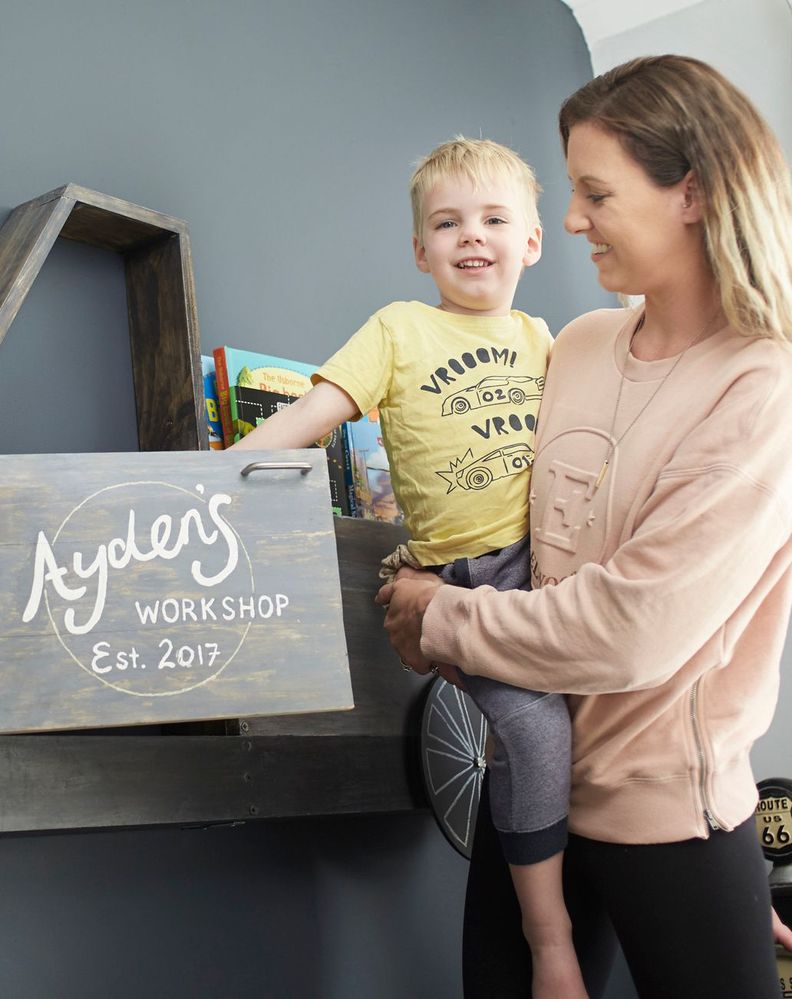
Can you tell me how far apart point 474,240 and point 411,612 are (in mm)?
560

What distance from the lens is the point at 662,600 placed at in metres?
1.15

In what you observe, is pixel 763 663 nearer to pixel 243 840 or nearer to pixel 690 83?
pixel 690 83

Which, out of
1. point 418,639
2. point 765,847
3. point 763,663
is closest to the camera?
point 763,663

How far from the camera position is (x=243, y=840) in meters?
1.98

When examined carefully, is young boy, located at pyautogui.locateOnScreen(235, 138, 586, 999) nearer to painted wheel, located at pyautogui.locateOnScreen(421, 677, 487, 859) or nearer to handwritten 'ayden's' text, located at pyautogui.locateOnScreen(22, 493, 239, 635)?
handwritten 'ayden's' text, located at pyautogui.locateOnScreen(22, 493, 239, 635)

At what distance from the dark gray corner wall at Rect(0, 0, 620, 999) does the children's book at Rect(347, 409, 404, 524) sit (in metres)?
0.29

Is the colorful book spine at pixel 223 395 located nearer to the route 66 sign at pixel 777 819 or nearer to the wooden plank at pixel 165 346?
the wooden plank at pixel 165 346

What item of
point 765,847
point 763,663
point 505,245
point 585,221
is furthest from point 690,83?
point 765,847

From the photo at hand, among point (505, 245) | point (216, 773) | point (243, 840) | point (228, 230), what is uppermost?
point (228, 230)

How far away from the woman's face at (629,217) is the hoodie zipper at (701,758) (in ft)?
1.54

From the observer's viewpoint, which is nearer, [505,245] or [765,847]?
[505,245]

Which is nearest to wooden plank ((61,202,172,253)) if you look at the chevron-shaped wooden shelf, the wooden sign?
the chevron-shaped wooden shelf

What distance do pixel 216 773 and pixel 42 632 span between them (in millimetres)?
599

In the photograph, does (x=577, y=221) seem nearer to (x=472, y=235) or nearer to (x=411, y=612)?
(x=472, y=235)
